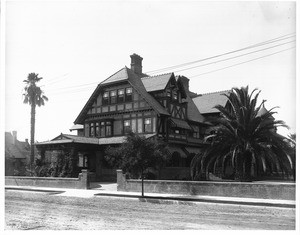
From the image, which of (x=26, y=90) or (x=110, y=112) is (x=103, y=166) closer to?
(x=110, y=112)

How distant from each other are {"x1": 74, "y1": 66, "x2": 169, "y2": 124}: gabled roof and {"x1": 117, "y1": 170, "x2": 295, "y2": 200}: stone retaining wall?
993cm

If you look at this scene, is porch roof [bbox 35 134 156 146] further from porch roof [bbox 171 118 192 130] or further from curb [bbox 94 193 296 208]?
curb [bbox 94 193 296 208]

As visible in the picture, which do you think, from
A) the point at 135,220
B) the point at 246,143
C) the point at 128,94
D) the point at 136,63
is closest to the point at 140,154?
the point at 246,143

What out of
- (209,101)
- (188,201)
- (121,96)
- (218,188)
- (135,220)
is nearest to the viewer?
(135,220)

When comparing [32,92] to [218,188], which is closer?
[218,188]

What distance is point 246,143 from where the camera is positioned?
2267 centimetres

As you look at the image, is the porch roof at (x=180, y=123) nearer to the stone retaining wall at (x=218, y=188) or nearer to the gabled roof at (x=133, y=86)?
the gabled roof at (x=133, y=86)

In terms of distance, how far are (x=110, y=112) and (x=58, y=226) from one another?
25.9 metres

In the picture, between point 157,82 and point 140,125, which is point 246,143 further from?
point 157,82

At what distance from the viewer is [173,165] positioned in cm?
3725

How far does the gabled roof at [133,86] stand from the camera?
34306 millimetres

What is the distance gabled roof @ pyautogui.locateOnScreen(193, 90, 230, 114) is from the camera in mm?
43312

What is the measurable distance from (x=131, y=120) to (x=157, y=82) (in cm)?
508
